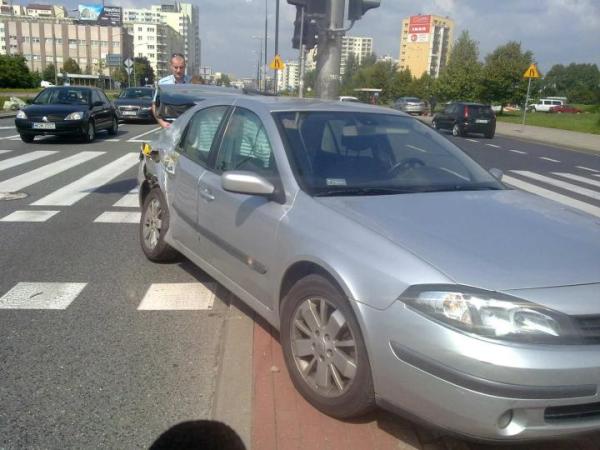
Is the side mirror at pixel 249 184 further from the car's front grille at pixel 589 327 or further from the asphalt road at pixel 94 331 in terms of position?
the car's front grille at pixel 589 327

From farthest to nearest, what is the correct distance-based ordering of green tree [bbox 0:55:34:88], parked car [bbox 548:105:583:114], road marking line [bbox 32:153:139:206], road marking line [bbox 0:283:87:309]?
parked car [bbox 548:105:583:114] → green tree [bbox 0:55:34:88] → road marking line [bbox 32:153:139:206] → road marking line [bbox 0:283:87:309]

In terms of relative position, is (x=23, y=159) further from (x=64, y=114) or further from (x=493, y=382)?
(x=493, y=382)

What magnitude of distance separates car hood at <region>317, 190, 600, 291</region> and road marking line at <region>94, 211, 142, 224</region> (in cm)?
478

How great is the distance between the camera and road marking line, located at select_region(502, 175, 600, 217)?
923 cm

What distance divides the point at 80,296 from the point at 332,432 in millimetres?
2661

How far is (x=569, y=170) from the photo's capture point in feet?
49.2

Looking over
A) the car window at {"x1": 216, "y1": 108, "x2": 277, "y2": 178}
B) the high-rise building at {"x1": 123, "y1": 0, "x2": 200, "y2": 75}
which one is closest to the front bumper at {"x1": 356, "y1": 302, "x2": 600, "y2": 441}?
the car window at {"x1": 216, "y1": 108, "x2": 277, "y2": 178}

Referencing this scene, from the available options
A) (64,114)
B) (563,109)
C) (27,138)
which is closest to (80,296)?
(64,114)

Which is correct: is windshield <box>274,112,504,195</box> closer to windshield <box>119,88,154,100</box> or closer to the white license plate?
the white license plate

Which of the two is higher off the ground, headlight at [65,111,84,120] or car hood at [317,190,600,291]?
car hood at [317,190,600,291]

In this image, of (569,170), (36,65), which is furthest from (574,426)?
(36,65)

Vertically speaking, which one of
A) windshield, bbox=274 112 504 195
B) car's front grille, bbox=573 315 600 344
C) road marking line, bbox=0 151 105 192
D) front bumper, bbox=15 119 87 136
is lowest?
road marking line, bbox=0 151 105 192

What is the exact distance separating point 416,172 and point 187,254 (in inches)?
76.6

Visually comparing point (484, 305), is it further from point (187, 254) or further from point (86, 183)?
point (86, 183)
